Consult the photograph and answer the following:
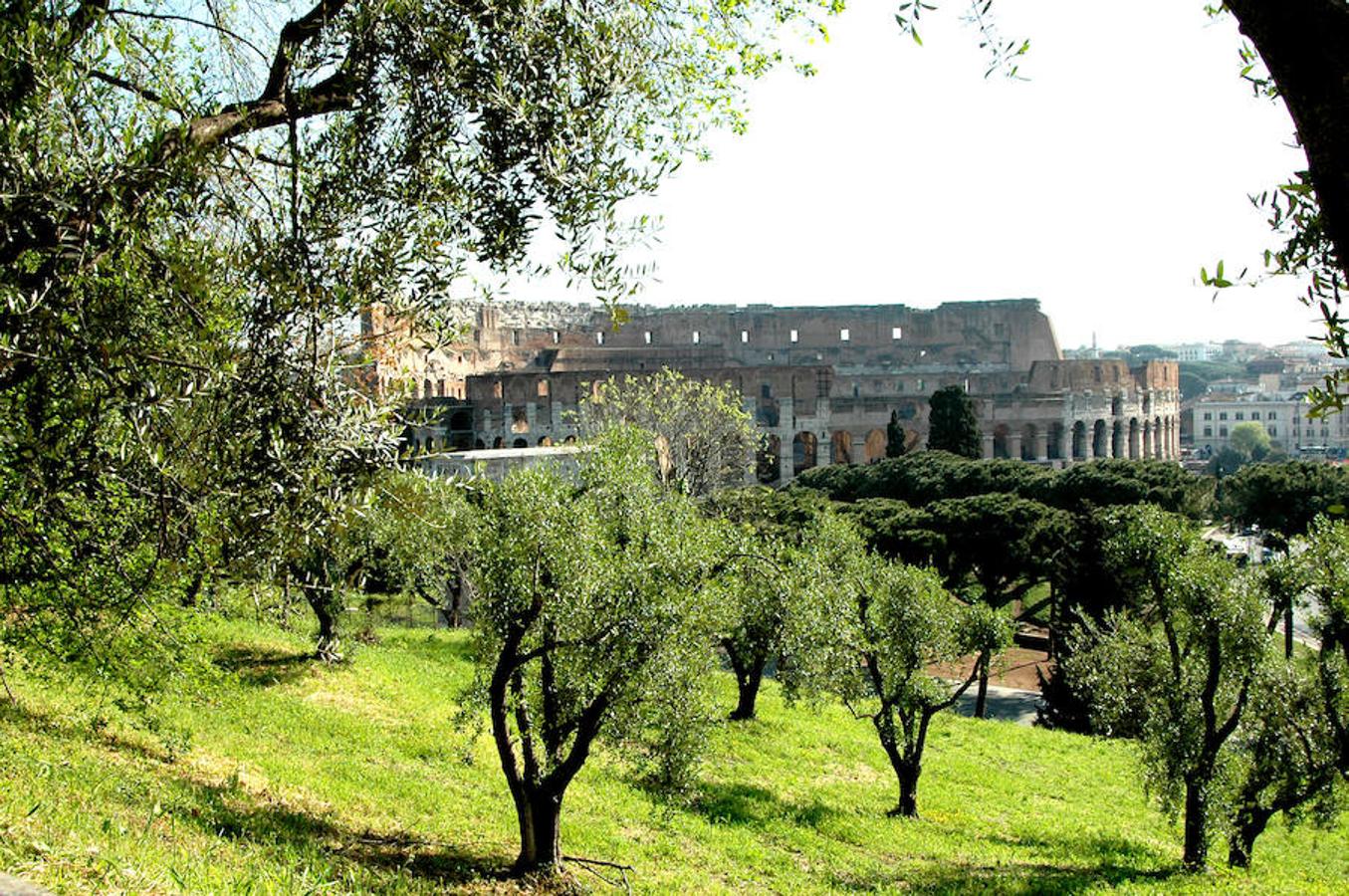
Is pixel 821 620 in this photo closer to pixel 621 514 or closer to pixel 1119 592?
pixel 621 514

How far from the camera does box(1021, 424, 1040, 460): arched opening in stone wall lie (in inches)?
1666

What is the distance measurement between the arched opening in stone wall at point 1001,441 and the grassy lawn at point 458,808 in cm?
2817

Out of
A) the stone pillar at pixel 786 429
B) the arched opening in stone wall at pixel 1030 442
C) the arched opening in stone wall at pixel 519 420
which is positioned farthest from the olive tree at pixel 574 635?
the arched opening in stone wall at pixel 1030 442

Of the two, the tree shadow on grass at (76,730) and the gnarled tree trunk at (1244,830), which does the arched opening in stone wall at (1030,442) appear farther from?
the tree shadow on grass at (76,730)

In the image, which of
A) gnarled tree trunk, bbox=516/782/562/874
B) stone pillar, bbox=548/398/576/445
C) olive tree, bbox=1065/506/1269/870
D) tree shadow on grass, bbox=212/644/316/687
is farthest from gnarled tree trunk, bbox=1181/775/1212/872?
stone pillar, bbox=548/398/576/445

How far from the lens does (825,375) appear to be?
43.1 metres

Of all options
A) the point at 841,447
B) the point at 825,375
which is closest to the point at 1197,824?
the point at 825,375

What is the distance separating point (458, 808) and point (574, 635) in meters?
2.45

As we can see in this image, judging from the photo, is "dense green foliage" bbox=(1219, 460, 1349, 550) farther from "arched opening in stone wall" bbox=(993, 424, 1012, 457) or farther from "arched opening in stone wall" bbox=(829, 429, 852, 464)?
"arched opening in stone wall" bbox=(829, 429, 852, 464)

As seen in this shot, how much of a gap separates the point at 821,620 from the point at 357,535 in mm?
5430

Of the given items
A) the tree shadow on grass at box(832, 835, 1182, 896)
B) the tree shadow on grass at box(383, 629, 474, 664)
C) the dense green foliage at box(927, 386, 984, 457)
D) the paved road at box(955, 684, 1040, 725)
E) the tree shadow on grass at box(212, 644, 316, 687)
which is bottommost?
the paved road at box(955, 684, 1040, 725)

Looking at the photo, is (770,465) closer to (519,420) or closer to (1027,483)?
(519,420)

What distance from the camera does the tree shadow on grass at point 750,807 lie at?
33.0ft

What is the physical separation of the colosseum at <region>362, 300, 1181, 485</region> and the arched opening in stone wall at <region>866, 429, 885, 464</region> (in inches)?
3.7
